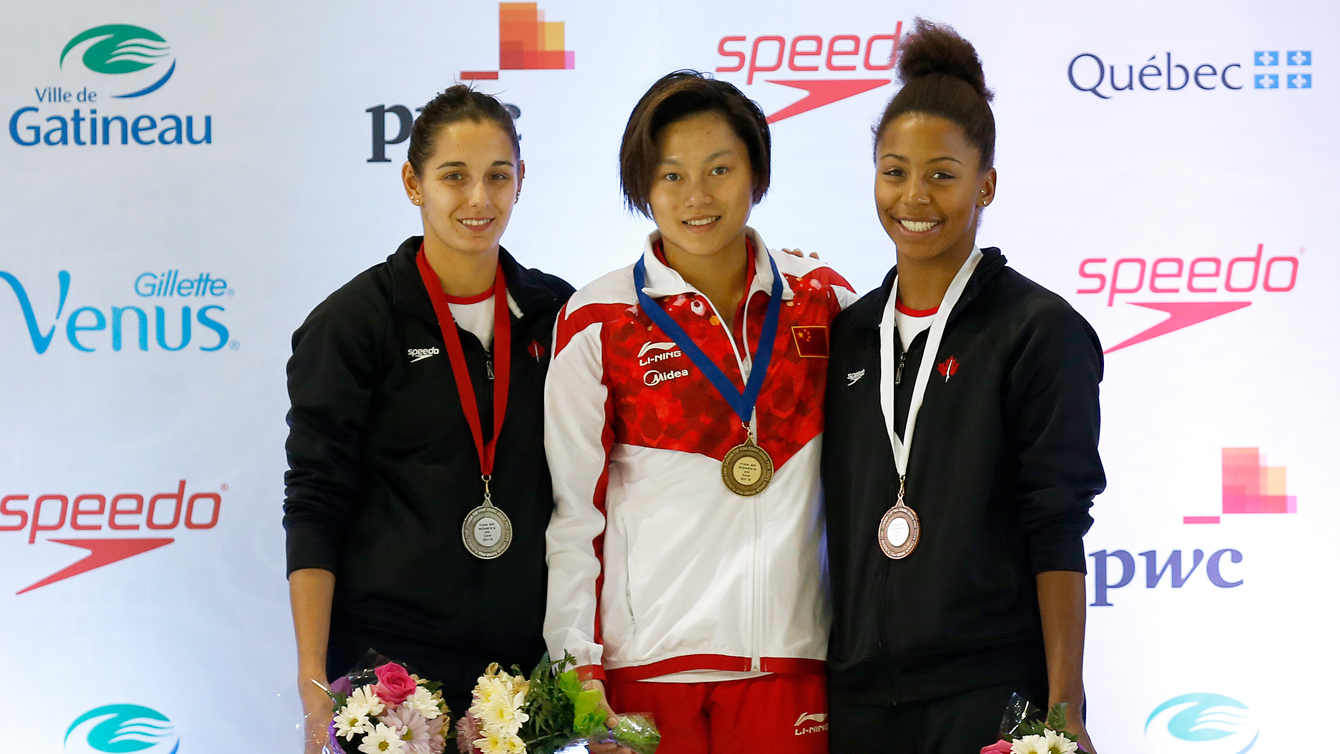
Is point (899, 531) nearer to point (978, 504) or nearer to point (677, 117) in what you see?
point (978, 504)

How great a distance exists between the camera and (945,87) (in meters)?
2.19

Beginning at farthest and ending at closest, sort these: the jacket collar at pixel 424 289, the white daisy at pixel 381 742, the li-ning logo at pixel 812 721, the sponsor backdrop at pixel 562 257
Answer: the sponsor backdrop at pixel 562 257
the jacket collar at pixel 424 289
the li-ning logo at pixel 812 721
the white daisy at pixel 381 742

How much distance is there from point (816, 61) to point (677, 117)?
60.1 inches

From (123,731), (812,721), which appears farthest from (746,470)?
(123,731)

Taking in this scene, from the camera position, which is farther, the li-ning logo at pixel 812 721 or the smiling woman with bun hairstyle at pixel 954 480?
the li-ning logo at pixel 812 721

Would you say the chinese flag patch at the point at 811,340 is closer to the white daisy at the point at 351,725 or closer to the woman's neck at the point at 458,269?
the woman's neck at the point at 458,269

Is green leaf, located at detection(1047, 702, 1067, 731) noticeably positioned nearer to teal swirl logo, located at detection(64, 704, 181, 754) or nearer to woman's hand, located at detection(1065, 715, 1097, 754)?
woman's hand, located at detection(1065, 715, 1097, 754)

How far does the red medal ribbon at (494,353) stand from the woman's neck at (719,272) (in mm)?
393

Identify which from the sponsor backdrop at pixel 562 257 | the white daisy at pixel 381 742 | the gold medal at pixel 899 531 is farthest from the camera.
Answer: the sponsor backdrop at pixel 562 257

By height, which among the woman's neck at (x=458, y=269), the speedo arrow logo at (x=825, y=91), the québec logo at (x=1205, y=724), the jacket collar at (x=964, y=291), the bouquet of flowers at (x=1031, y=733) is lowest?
the québec logo at (x=1205, y=724)

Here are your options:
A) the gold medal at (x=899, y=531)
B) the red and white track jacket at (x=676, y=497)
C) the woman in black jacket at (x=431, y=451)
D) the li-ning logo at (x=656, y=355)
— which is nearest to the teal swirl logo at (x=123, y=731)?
the woman in black jacket at (x=431, y=451)

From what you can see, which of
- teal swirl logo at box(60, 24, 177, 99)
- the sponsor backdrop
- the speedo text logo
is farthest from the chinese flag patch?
teal swirl logo at box(60, 24, 177, 99)

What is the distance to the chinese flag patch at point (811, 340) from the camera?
90.0 inches

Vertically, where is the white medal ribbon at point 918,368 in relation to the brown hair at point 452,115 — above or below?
below
